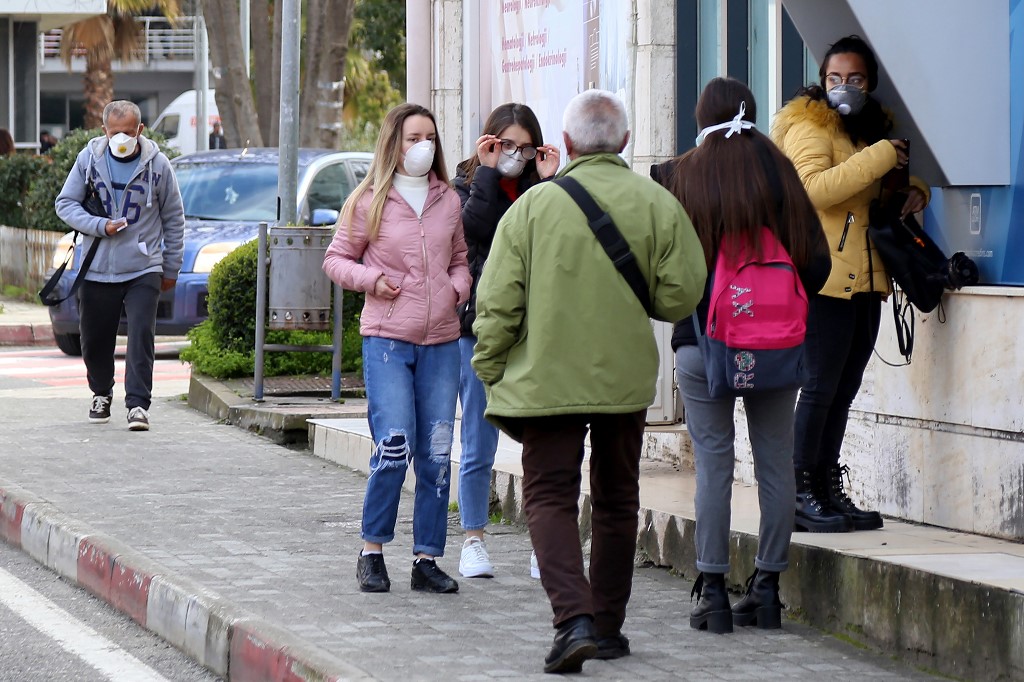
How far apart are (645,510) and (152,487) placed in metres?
2.84

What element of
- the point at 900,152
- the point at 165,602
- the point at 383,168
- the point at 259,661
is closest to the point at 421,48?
the point at 383,168

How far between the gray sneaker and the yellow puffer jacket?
18.1 feet

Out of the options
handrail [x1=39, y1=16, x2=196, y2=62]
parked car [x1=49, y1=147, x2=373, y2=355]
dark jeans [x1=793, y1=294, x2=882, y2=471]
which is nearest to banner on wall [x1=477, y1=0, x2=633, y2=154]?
dark jeans [x1=793, y1=294, x2=882, y2=471]

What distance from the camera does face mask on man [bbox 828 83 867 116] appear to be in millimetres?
6219

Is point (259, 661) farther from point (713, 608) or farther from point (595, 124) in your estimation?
point (595, 124)

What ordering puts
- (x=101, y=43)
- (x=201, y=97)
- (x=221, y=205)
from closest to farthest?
(x=221, y=205) < (x=101, y=43) < (x=201, y=97)

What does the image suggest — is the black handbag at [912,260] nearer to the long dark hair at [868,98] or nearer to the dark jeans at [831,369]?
the dark jeans at [831,369]

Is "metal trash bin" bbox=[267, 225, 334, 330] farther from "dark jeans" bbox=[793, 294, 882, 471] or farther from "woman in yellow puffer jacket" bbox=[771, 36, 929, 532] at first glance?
"dark jeans" bbox=[793, 294, 882, 471]

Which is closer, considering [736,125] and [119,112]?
[736,125]

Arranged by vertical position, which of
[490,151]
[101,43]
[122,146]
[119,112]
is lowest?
[490,151]

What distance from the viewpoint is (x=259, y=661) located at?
533 centimetres

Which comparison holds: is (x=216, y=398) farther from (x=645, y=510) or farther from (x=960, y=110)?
(x=960, y=110)

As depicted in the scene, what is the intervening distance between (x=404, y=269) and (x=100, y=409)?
17.0 feet

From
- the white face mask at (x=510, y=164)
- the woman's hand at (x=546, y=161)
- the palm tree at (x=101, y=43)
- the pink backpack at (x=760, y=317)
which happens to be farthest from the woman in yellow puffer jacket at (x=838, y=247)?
the palm tree at (x=101, y=43)
